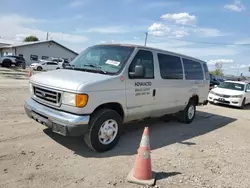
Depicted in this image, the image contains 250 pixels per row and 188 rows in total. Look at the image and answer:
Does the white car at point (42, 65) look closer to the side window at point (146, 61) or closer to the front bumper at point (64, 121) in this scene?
the side window at point (146, 61)

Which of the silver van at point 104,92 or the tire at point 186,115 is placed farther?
the tire at point 186,115

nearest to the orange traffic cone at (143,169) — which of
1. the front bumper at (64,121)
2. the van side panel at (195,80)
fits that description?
the front bumper at (64,121)

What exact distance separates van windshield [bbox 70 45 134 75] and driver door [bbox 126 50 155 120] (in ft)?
0.82

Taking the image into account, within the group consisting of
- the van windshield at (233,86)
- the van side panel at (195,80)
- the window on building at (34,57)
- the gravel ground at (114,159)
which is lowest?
the gravel ground at (114,159)

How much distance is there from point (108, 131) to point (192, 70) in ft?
13.8

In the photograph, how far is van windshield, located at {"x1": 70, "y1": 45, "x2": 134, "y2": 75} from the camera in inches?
196

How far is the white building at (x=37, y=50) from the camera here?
44312mm

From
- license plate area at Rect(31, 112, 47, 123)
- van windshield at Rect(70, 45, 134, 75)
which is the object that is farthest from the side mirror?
license plate area at Rect(31, 112, 47, 123)

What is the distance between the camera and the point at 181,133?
6793 millimetres

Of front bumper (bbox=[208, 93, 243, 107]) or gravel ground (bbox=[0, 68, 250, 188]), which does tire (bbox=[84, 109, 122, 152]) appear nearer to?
gravel ground (bbox=[0, 68, 250, 188])

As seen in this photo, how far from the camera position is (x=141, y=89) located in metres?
5.39

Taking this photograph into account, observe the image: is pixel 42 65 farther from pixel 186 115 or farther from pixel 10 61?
pixel 186 115

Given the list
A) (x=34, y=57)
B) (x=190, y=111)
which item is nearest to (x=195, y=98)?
(x=190, y=111)

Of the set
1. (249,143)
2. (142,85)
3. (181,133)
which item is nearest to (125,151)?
(142,85)
